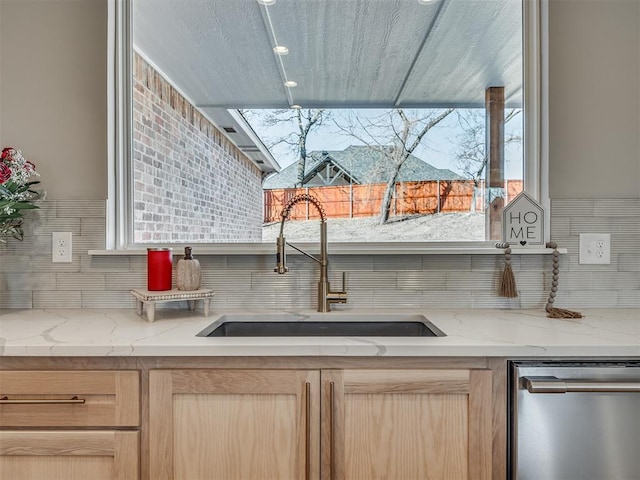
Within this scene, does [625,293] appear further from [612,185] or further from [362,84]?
[362,84]

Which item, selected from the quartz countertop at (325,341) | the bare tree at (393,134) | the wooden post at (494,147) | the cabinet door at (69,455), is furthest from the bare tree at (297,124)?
the cabinet door at (69,455)

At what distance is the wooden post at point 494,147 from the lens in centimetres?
182

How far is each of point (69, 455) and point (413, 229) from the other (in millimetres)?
1435

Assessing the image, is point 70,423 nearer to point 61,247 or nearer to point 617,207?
point 61,247

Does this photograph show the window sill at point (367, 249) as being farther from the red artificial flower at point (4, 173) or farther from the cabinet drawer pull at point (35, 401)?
the cabinet drawer pull at point (35, 401)

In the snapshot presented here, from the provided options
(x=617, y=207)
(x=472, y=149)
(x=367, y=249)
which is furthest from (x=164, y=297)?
(x=617, y=207)

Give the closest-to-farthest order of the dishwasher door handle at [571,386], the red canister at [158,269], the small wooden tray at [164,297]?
1. the dishwasher door handle at [571,386]
2. the small wooden tray at [164,297]
3. the red canister at [158,269]

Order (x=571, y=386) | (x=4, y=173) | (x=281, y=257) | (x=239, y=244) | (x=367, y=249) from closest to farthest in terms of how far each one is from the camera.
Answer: (x=571, y=386) → (x=4, y=173) → (x=281, y=257) → (x=367, y=249) → (x=239, y=244)

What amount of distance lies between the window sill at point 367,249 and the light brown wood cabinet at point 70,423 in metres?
0.63

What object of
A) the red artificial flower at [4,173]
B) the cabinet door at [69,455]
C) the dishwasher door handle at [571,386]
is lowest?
the cabinet door at [69,455]

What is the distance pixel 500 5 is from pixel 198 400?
6.34ft

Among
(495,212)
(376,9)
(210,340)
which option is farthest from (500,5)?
(210,340)

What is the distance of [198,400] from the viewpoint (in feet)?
3.83

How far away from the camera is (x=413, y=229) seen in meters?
1.83
